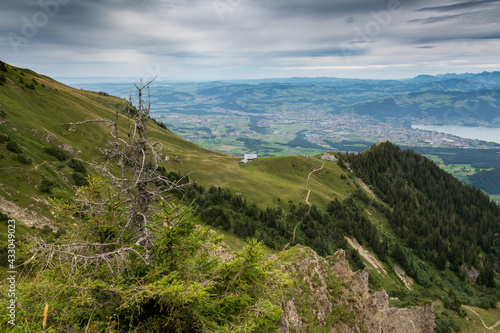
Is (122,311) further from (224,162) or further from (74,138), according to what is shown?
(224,162)

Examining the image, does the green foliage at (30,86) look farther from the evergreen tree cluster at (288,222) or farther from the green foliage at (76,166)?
the evergreen tree cluster at (288,222)

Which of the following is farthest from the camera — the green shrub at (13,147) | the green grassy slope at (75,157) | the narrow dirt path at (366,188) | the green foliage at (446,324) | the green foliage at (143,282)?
the narrow dirt path at (366,188)

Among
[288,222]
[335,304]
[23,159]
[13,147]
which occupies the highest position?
[13,147]

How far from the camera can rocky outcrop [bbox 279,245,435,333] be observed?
2392cm

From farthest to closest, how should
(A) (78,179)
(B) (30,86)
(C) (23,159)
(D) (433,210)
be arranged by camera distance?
1. (D) (433,210)
2. (B) (30,86)
3. (A) (78,179)
4. (C) (23,159)

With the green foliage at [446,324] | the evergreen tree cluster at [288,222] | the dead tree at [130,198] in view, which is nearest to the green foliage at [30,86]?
the evergreen tree cluster at [288,222]

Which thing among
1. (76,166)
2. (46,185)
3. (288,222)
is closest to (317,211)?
(288,222)

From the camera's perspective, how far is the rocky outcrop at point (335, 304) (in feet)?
78.5

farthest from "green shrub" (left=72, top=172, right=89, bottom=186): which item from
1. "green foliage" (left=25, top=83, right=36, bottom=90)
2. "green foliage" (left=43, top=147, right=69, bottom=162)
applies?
"green foliage" (left=25, top=83, right=36, bottom=90)

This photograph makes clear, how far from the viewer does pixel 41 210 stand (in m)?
36.4

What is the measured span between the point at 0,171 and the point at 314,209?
7656 centimetres

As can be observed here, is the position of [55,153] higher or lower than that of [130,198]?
lower

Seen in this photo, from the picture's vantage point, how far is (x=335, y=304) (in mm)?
28391

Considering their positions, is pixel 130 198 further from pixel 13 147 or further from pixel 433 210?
pixel 433 210
